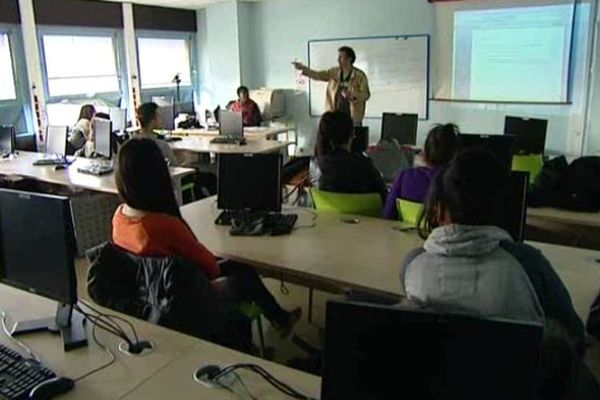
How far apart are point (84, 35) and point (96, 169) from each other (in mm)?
3833

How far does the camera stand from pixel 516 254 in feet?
4.58

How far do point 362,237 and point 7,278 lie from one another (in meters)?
1.50

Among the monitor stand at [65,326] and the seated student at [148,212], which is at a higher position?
the seated student at [148,212]

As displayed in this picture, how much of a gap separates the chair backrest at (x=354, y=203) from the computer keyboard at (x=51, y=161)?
324 centimetres

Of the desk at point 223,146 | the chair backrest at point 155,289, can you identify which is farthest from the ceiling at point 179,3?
the chair backrest at point 155,289

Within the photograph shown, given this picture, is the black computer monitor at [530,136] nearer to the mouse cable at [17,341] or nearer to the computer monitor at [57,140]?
the mouse cable at [17,341]

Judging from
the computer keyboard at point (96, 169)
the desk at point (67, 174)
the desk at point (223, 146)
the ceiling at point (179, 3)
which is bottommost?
the desk at point (67, 174)

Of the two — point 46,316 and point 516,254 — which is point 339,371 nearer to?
point 516,254

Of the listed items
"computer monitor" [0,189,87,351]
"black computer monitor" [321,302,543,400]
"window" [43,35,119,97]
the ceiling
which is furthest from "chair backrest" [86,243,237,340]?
the ceiling

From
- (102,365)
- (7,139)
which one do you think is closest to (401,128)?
(7,139)

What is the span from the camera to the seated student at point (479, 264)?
1299mm

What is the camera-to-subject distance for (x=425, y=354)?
3.25ft

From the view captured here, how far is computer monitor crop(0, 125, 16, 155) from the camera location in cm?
563

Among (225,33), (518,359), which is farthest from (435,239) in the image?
(225,33)
